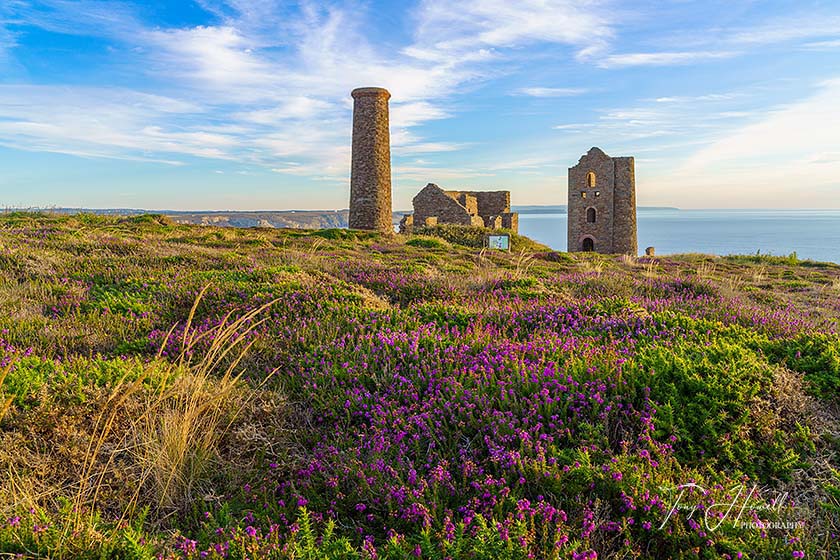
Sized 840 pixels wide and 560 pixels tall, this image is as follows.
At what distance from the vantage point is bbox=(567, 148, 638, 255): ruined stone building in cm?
4662

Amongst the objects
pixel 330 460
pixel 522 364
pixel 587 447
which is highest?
pixel 522 364

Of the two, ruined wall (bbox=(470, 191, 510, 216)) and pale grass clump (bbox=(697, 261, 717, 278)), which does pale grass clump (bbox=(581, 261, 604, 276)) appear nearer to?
pale grass clump (bbox=(697, 261, 717, 278))

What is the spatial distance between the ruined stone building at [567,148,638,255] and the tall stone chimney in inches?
1014

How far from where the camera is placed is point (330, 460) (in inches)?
131

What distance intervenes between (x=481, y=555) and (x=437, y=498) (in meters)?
0.52

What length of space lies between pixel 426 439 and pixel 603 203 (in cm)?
4784

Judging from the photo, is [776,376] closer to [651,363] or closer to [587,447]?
[651,363]

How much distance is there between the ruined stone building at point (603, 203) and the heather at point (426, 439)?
43665mm

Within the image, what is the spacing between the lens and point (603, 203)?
4731cm

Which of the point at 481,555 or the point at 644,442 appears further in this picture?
the point at 644,442

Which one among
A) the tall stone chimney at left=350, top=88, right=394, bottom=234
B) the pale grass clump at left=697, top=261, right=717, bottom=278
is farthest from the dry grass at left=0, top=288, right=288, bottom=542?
the tall stone chimney at left=350, top=88, right=394, bottom=234

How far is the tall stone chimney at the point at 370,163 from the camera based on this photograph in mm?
27250

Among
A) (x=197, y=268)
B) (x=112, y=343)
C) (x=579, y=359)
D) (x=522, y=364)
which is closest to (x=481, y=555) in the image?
(x=522, y=364)

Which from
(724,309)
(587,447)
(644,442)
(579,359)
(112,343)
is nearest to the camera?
(587,447)
